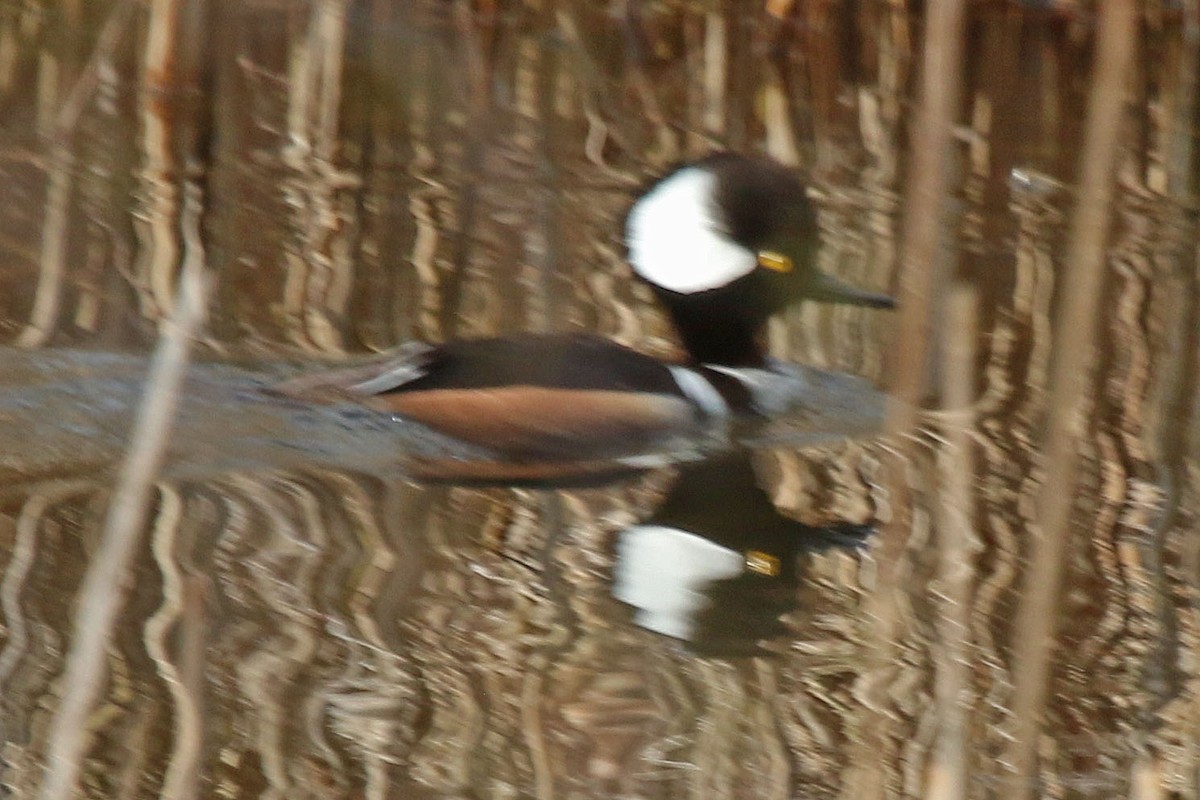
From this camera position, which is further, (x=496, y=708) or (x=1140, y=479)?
(x=1140, y=479)

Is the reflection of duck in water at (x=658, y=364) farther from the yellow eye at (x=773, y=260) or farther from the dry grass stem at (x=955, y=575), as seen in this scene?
the dry grass stem at (x=955, y=575)

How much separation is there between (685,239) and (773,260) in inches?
9.4

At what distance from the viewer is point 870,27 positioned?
314 inches

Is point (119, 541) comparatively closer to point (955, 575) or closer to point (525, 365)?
point (955, 575)

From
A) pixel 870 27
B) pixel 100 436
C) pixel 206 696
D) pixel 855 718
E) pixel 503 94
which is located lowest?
pixel 206 696

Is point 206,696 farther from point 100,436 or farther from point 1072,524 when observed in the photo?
point 1072,524

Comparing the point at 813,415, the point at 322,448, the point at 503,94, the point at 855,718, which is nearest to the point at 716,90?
the point at 503,94

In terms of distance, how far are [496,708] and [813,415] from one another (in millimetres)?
1913

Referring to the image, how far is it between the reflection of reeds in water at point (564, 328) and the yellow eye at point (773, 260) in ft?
1.20

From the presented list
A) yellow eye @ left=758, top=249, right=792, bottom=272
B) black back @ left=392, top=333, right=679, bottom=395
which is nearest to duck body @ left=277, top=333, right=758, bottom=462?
black back @ left=392, top=333, right=679, bottom=395

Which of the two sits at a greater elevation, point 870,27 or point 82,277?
point 870,27

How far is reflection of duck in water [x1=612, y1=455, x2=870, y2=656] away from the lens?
3545 millimetres

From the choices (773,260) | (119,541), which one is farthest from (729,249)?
(119,541)

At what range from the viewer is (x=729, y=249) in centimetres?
498
